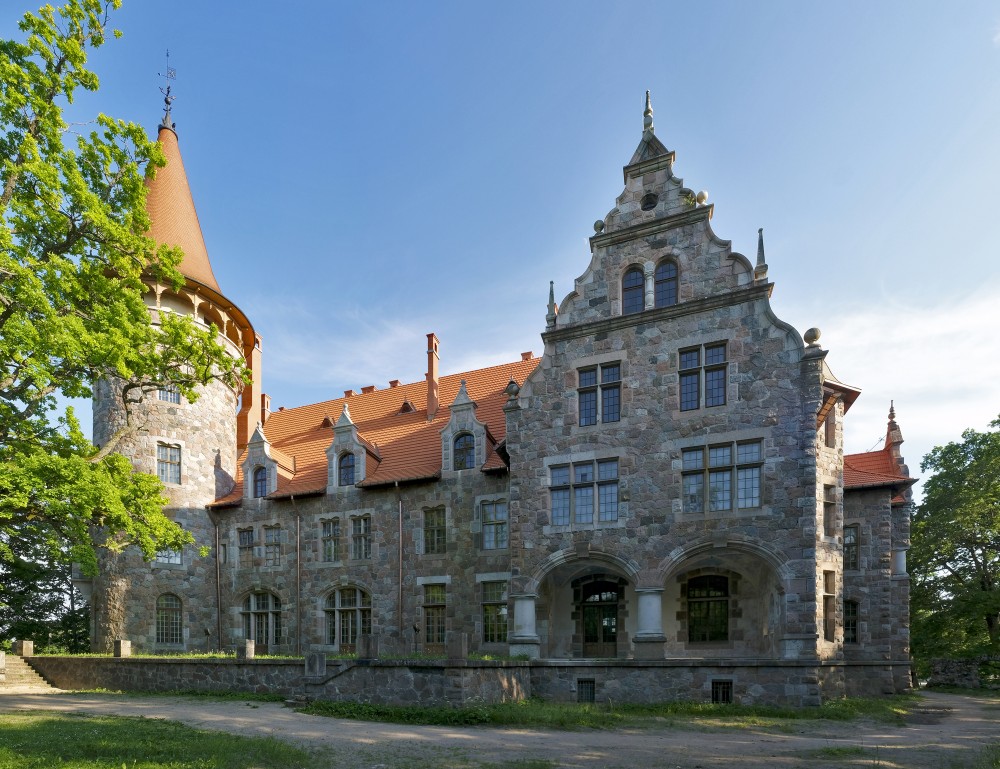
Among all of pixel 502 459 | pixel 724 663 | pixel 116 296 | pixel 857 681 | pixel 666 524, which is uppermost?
pixel 116 296

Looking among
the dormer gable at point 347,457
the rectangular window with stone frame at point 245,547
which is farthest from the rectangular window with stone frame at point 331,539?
the rectangular window with stone frame at point 245,547

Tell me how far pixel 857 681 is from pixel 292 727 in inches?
617

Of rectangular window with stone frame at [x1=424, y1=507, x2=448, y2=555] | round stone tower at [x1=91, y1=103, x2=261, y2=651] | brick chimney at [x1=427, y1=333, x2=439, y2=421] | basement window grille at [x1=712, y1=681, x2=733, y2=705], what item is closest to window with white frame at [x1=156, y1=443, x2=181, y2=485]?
round stone tower at [x1=91, y1=103, x2=261, y2=651]

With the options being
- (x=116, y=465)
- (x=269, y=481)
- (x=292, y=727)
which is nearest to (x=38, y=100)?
(x=116, y=465)

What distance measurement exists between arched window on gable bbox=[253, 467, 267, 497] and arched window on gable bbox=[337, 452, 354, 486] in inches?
136

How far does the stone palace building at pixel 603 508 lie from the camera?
736 inches

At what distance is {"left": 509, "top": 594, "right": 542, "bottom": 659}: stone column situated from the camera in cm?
2072

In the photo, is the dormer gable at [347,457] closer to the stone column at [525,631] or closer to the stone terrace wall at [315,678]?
the stone terrace wall at [315,678]

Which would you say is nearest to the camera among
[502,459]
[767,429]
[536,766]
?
[536,766]

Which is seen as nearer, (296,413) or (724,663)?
Answer: (724,663)

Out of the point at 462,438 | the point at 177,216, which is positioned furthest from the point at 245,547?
the point at 177,216

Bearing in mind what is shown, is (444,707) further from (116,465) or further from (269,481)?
(269,481)

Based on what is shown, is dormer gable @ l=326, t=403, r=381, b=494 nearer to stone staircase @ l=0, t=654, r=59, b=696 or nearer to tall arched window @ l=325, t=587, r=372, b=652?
tall arched window @ l=325, t=587, r=372, b=652

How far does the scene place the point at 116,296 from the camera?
14.4 metres
